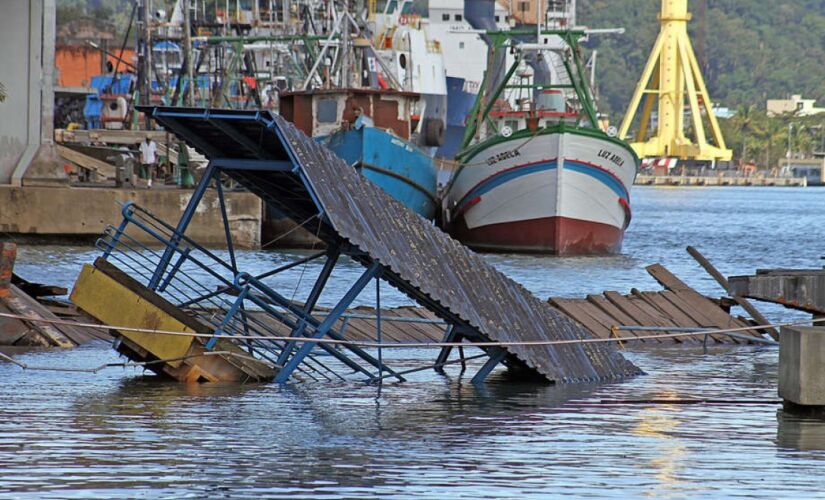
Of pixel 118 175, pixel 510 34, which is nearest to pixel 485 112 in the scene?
pixel 510 34

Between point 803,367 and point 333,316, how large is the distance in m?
4.68

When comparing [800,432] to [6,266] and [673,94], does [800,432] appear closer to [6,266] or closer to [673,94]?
[6,266]

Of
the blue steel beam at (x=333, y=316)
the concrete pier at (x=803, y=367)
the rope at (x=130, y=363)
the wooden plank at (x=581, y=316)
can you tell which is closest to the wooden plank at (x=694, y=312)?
the wooden plank at (x=581, y=316)

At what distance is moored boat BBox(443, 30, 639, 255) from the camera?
47594mm

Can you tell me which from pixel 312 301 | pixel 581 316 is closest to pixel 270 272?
pixel 312 301

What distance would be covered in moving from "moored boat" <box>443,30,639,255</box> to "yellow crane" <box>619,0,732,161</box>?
399 feet

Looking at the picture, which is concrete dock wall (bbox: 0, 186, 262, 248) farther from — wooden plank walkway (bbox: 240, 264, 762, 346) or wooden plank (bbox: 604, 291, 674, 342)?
wooden plank (bbox: 604, 291, 674, 342)

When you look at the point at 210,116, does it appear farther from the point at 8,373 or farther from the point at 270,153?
the point at 8,373

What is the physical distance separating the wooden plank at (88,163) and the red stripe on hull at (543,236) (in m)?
11.7

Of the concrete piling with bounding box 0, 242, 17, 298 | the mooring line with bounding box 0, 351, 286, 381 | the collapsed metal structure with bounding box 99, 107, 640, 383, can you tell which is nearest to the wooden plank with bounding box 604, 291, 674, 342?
the collapsed metal structure with bounding box 99, 107, 640, 383

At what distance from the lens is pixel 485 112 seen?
51.1 m

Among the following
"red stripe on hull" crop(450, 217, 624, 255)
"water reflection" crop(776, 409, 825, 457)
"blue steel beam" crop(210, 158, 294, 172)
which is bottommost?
"red stripe on hull" crop(450, 217, 624, 255)

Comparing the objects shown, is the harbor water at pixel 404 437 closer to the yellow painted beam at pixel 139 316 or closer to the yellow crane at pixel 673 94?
the yellow painted beam at pixel 139 316

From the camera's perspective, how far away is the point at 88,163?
5172 centimetres
